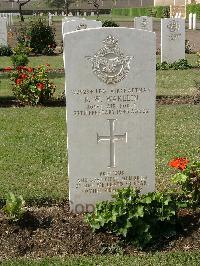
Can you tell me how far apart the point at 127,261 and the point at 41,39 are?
20.8 metres

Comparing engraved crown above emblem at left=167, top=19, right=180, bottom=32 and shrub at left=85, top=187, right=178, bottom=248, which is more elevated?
engraved crown above emblem at left=167, top=19, right=180, bottom=32

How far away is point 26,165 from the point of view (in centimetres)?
744

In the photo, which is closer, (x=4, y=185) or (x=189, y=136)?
(x=4, y=185)

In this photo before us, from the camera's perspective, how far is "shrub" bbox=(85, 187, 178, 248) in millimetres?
4855

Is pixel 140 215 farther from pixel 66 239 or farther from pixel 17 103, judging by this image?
pixel 17 103

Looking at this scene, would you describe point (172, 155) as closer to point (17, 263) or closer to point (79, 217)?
point (79, 217)

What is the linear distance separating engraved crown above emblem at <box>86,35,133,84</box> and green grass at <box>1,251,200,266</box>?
61.8 inches

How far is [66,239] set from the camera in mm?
5000

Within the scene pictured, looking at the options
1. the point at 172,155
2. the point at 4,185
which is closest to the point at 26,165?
the point at 4,185

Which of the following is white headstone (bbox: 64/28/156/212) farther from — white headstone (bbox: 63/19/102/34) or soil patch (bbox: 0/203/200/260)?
white headstone (bbox: 63/19/102/34)

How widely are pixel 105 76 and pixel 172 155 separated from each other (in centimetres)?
300

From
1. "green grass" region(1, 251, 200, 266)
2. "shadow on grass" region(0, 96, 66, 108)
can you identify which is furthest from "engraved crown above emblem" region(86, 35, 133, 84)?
"shadow on grass" region(0, 96, 66, 108)

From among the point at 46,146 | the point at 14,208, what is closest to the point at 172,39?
the point at 46,146

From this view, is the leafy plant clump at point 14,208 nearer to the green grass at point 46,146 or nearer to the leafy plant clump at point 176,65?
the green grass at point 46,146
